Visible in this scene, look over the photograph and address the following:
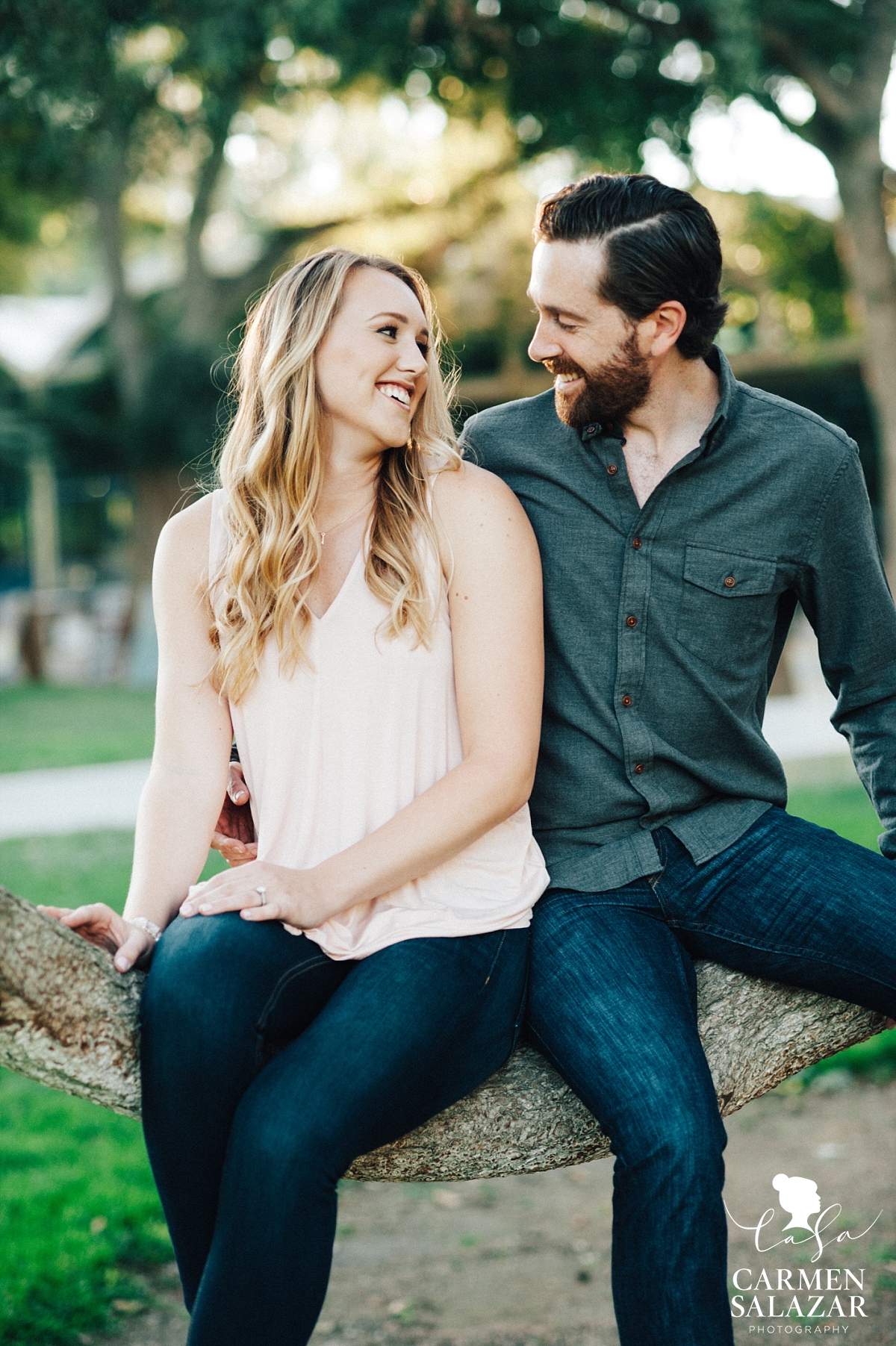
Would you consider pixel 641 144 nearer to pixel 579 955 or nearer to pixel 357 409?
pixel 357 409

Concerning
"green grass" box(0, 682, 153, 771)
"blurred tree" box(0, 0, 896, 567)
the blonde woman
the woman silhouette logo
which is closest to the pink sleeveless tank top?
the blonde woman

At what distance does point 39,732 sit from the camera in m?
11.9

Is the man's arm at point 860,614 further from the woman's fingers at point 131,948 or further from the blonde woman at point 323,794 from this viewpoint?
the woman's fingers at point 131,948

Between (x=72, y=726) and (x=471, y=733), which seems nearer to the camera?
(x=471, y=733)

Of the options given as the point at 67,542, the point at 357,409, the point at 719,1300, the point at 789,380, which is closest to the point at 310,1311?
the point at 719,1300

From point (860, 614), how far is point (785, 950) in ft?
2.33

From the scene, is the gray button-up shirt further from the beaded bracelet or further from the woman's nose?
the beaded bracelet

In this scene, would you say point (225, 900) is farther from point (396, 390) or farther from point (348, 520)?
point (396, 390)

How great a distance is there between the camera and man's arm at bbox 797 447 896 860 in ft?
8.81

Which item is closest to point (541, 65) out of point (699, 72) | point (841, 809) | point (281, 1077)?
point (699, 72)

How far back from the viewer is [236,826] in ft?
8.68

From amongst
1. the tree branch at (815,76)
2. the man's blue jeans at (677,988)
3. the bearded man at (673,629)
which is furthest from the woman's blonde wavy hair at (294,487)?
the tree branch at (815,76)

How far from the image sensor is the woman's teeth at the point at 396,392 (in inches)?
102

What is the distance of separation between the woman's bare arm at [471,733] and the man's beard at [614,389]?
0.28 meters
